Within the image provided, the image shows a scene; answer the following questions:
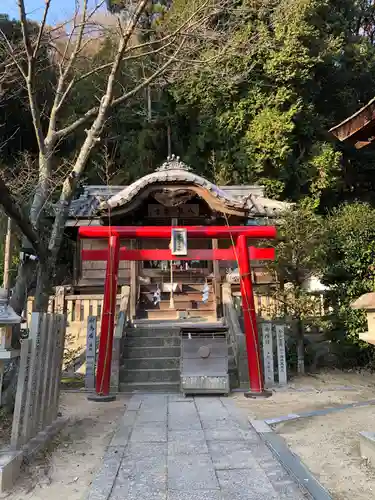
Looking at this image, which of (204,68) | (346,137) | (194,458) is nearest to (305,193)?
(204,68)

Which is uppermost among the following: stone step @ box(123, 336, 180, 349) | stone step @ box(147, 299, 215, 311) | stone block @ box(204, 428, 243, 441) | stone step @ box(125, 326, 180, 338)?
stone step @ box(147, 299, 215, 311)

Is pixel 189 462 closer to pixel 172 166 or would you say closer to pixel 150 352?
pixel 150 352

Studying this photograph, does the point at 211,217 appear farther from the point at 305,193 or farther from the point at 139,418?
the point at 139,418

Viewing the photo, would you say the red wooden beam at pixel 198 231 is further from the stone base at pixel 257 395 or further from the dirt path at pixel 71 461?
the dirt path at pixel 71 461

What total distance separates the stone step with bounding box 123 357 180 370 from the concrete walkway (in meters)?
2.52

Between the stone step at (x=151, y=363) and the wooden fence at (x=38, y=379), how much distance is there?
3.31 m

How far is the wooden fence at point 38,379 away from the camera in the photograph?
3953 mm

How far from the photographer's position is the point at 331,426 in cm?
537

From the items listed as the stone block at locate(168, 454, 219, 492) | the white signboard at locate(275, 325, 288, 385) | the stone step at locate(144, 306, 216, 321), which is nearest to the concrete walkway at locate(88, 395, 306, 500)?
the stone block at locate(168, 454, 219, 492)

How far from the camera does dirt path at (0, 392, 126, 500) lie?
3553 millimetres

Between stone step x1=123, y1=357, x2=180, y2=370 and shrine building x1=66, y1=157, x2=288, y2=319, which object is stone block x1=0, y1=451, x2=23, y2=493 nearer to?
stone step x1=123, y1=357, x2=180, y2=370

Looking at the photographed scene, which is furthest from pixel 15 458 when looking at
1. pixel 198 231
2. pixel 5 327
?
pixel 198 231

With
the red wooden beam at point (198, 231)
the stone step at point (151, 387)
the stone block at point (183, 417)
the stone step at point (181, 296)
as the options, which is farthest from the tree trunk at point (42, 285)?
the stone step at point (181, 296)

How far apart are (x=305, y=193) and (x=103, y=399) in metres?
13.8
